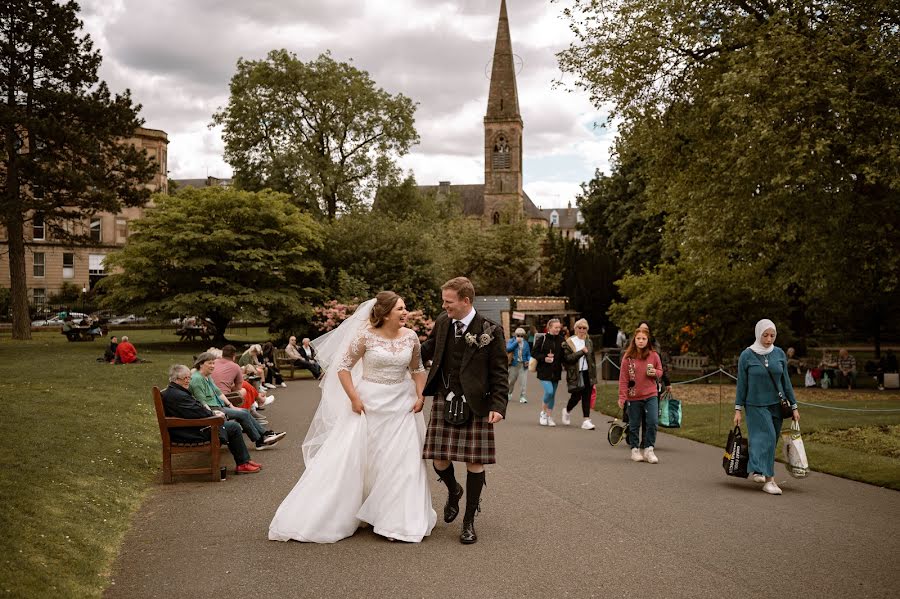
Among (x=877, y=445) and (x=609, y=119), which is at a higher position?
(x=609, y=119)

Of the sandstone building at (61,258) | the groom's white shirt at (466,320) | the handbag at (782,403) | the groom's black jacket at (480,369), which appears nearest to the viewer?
the groom's black jacket at (480,369)

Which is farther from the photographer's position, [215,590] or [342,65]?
[342,65]

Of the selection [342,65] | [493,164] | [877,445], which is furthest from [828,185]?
[493,164]

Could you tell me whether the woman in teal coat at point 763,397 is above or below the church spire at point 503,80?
below

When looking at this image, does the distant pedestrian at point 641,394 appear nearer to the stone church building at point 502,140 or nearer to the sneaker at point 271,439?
the sneaker at point 271,439

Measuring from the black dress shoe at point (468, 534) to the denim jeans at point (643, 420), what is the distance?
16.3 feet

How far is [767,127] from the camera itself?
1762cm

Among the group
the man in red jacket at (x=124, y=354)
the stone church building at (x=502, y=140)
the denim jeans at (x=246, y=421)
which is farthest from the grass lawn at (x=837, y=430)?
the stone church building at (x=502, y=140)

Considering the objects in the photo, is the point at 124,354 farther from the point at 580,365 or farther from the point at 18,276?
the point at 580,365

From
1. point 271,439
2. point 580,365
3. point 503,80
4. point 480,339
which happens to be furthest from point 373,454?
point 503,80

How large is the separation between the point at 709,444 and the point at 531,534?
682cm

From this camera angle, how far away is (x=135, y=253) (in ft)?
117

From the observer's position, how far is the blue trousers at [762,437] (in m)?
9.13

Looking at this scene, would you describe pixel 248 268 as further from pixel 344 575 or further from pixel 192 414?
pixel 344 575
